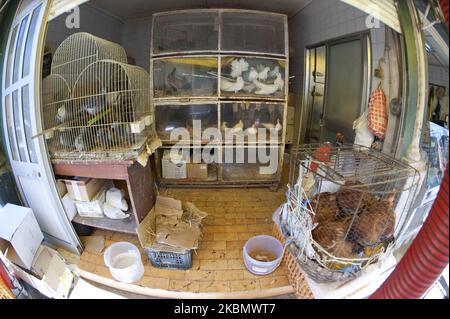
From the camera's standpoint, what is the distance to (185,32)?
1.33m

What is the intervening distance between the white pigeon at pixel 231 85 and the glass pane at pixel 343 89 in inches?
24.2

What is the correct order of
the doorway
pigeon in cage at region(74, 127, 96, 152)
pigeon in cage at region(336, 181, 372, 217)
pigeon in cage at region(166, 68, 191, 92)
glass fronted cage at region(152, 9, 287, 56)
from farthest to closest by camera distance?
pigeon in cage at region(166, 68, 191, 92) → glass fronted cage at region(152, 9, 287, 56) → the doorway → pigeon in cage at region(74, 127, 96, 152) → pigeon in cage at region(336, 181, 372, 217)

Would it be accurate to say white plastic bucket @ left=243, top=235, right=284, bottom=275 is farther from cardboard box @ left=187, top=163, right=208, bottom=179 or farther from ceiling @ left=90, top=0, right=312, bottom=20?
ceiling @ left=90, top=0, right=312, bottom=20

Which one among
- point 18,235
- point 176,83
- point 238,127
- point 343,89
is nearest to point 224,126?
point 238,127

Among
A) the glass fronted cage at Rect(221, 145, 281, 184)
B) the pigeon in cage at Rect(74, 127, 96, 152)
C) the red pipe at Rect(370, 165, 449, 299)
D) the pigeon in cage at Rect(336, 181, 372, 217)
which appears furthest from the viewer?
the glass fronted cage at Rect(221, 145, 281, 184)

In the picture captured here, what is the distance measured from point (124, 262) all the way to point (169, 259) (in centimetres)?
21

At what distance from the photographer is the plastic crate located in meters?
0.92

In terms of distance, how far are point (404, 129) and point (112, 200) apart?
124cm

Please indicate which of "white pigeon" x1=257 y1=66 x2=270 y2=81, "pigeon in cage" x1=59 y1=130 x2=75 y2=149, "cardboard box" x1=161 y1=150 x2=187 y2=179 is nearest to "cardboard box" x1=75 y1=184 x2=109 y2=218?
"pigeon in cage" x1=59 y1=130 x2=75 y2=149

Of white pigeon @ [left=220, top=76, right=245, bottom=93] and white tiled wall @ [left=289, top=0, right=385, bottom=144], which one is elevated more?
white tiled wall @ [left=289, top=0, right=385, bottom=144]

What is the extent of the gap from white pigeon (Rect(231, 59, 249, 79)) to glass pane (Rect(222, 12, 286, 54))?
75mm

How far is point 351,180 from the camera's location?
2.67ft

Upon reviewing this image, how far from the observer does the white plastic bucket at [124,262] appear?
81 centimetres

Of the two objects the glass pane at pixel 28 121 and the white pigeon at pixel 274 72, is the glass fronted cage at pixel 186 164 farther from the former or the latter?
the glass pane at pixel 28 121
